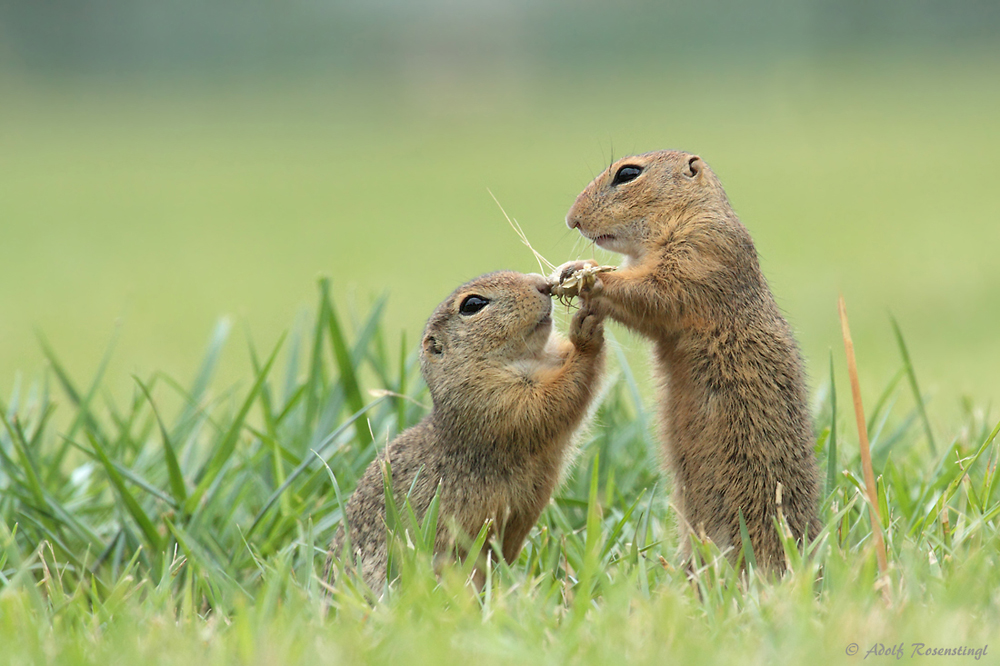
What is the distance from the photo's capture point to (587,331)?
3691 millimetres

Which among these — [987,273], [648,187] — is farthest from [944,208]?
[648,187]

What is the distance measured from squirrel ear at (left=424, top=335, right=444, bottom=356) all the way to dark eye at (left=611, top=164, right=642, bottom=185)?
88 cm

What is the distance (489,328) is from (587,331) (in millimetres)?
364

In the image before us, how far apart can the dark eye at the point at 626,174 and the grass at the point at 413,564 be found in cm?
64

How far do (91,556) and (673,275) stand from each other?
7.82 feet

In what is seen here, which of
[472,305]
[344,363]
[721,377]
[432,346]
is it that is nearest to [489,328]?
[472,305]

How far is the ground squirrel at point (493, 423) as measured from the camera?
362 cm

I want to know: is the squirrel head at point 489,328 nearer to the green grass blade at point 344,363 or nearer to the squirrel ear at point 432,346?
the squirrel ear at point 432,346

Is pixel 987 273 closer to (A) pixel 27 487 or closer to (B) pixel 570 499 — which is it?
(B) pixel 570 499

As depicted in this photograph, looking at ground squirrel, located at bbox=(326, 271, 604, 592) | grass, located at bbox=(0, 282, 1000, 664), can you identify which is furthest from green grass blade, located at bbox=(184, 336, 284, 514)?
ground squirrel, located at bbox=(326, 271, 604, 592)

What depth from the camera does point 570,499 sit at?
13.3 feet

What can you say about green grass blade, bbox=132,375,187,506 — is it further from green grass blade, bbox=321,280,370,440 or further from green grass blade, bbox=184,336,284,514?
green grass blade, bbox=321,280,370,440

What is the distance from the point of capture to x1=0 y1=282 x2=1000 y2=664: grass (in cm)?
249

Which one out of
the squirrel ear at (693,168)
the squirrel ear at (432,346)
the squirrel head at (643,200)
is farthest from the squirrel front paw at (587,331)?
the squirrel ear at (693,168)
